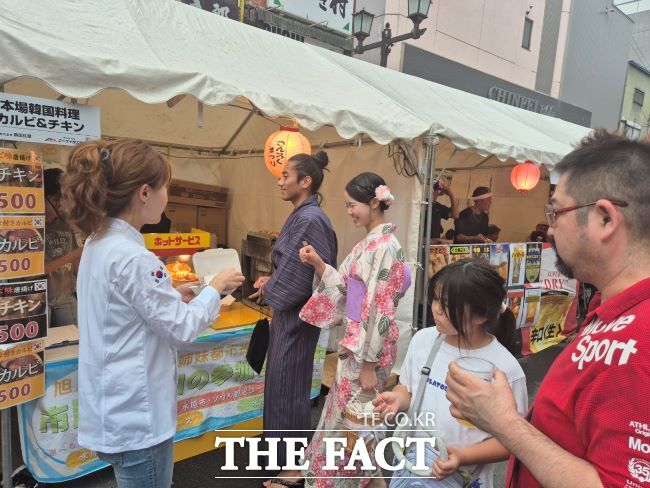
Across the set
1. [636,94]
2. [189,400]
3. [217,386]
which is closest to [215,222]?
[217,386]

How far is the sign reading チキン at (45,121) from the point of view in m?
1.99

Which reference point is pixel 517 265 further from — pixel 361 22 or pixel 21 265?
pixel 361 22

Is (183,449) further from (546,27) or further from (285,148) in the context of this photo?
(546,27)

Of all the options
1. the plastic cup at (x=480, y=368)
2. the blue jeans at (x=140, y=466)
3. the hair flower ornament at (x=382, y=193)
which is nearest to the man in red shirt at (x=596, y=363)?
the plastic cup at (x=480, y=368)

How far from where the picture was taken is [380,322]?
2.29 meters

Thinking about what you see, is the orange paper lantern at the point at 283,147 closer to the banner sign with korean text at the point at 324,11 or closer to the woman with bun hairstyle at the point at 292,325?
the woman with bun hairstyle at the point at 292,325

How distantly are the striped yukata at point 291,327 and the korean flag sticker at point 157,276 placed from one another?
1.21 metres

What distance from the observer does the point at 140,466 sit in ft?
4.80

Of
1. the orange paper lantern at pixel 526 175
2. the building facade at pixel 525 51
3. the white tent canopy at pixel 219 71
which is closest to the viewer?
the white tent canopy at pixel 219 71

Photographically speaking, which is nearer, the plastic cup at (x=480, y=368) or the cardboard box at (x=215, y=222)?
the plastic cup at (x=480, y=368)

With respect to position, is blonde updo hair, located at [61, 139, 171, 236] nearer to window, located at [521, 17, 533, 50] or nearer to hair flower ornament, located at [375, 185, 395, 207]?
hair flower ornament, located at [375, 185, 395, 207]

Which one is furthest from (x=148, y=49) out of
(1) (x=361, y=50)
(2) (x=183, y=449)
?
(1) (x=361, y=50)

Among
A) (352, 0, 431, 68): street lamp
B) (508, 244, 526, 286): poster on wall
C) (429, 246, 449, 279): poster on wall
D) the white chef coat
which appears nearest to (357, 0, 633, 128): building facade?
(352, 0, 431, 68): street lamp

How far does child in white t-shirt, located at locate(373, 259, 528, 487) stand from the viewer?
149 cm
